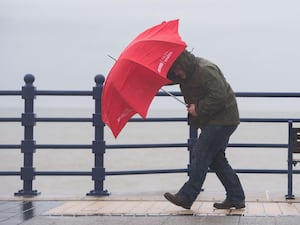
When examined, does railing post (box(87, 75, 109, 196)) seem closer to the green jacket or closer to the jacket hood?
the green jacket

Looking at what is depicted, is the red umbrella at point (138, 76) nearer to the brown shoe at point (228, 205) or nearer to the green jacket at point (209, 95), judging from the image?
the green jacket at point (209, 95)

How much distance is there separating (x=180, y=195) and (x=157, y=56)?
147cm

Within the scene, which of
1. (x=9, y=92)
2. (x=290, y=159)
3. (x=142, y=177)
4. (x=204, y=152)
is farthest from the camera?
(x=142, y=177)

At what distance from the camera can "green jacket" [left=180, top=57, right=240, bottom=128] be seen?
7926 mm

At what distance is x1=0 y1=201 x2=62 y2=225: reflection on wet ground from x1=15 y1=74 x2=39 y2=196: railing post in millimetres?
711

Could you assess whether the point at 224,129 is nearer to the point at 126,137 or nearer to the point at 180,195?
the point at 180,195

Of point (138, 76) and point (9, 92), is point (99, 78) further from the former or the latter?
point (138, 76)

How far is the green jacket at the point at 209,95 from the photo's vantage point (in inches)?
312

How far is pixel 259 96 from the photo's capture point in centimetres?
998

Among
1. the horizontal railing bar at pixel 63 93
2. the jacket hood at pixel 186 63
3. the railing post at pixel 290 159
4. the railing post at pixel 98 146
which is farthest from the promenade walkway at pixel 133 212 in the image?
the jacket hood at pixel 186 63

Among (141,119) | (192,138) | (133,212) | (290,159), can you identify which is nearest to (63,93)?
(141,119)

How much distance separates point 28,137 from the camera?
33.1 ft

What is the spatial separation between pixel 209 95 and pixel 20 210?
2.39 m

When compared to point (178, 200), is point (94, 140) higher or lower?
higher
